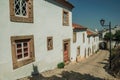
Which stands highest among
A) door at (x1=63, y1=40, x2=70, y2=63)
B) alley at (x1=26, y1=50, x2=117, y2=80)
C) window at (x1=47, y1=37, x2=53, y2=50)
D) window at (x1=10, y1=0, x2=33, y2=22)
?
window at (x1=10, y1=0, x2=33, y2=22)

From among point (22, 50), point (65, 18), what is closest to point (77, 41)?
point (65, 18)

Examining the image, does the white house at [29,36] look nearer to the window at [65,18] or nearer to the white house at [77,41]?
the window at [65,18]

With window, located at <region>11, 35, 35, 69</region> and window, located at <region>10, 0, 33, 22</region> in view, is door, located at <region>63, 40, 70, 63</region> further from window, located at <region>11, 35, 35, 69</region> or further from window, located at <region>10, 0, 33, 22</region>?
window, located at <region>10, 0, 33, 22</region>

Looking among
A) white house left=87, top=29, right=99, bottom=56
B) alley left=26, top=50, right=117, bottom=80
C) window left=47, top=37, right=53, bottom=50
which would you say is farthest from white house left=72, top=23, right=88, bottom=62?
white house left=87, top=29, right=99, bottom=56

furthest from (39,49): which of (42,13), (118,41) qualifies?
(118,41)

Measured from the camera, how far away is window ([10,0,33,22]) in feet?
29.8

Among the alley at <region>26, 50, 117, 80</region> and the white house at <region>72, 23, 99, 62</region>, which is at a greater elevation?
the white house at <region>72, 23, 99, 62</region>

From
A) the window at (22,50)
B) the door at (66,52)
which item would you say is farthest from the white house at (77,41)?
the window at (22,50)

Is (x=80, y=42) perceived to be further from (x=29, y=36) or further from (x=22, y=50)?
(x=22, y=50)

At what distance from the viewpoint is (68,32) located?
17.9m

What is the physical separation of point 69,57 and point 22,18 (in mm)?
10259

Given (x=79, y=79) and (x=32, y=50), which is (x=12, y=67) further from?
(x=79, y=79)

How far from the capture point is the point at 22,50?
33.6 ft

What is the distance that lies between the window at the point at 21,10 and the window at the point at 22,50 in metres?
1.11
